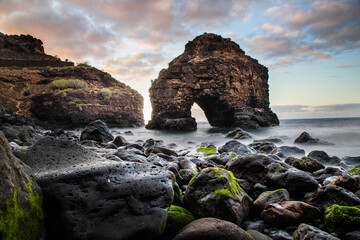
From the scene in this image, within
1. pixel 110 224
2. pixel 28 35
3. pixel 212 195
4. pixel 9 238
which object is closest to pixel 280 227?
pixel 212 195

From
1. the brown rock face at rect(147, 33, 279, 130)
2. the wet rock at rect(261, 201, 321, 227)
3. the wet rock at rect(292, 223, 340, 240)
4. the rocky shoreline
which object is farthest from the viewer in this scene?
the brown rock face at rect(147, 33, 279, 130)

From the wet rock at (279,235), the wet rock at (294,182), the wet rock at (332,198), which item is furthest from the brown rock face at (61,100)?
the wet rock at (332,198)

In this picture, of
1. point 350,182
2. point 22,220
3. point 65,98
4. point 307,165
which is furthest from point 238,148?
point 65,98

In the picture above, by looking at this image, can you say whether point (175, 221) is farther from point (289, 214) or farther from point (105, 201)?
point (289, 214)

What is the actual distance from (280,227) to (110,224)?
1974mm

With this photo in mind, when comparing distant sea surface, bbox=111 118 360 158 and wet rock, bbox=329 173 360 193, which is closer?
wet rock, bbox=329 173 360 193

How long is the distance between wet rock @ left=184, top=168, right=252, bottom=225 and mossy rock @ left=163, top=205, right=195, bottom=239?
21 cm

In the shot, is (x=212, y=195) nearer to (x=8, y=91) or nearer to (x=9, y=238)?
(x=9, y=238)

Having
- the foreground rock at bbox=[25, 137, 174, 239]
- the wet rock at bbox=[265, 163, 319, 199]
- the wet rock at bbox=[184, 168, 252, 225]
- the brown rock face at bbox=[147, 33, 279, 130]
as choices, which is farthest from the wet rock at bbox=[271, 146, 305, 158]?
the brown rock face at bbox=[147, 33, 279, 130]

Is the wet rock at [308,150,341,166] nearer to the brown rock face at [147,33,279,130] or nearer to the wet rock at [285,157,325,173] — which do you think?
the wet rock at [285,157,325,173]

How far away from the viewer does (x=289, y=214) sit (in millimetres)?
2260

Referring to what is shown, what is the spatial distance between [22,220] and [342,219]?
308 centimetres

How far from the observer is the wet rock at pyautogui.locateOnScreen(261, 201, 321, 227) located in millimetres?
2250

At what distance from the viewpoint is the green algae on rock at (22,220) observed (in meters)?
A: 1.27
